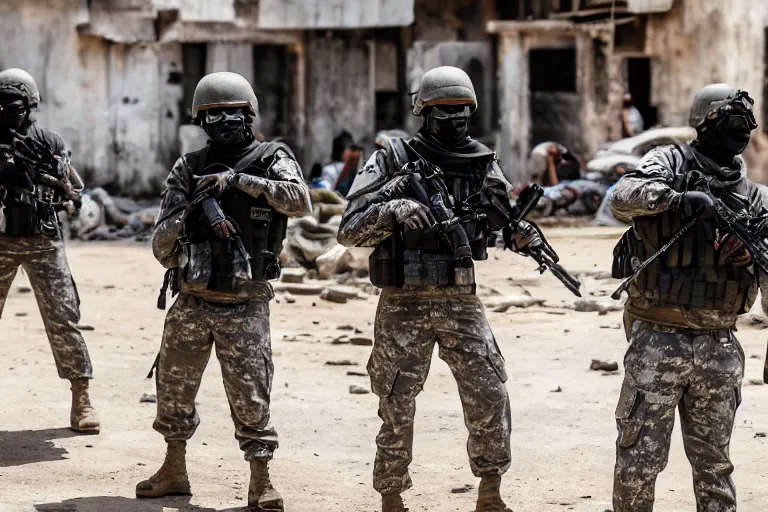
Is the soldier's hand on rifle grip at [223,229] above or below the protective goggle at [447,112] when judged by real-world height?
below

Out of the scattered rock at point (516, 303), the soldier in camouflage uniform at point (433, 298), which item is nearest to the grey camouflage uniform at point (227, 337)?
the soldier in camouflage uniform at point (433, 298)

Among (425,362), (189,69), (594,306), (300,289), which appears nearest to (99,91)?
(189,69)

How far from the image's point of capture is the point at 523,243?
5.92 m

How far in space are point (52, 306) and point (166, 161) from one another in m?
15.0

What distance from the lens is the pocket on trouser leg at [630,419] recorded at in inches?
215

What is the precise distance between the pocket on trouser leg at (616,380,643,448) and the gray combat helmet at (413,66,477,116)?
4.87 feet

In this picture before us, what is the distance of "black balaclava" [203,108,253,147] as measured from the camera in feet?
20.5

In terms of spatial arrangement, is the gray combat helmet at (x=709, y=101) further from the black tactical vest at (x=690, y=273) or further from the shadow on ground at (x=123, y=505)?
the shadow on ground at (x=123, y=505)

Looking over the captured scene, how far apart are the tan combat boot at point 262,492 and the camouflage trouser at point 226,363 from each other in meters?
0.06

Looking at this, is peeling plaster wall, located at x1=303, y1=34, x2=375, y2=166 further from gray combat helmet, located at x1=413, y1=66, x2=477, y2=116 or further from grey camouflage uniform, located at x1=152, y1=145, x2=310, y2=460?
gray combat helmet, located at x1=413, y1=66, x2=477, y2=116

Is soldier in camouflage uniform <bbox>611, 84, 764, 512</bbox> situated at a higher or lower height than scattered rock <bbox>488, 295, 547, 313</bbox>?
higher

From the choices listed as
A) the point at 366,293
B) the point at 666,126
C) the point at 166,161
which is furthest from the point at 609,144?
the point at 366,293

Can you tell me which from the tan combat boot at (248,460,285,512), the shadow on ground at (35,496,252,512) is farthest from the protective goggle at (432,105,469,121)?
the shadow on ground at (35,496,252,512)

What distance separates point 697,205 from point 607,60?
17470 millimetres
